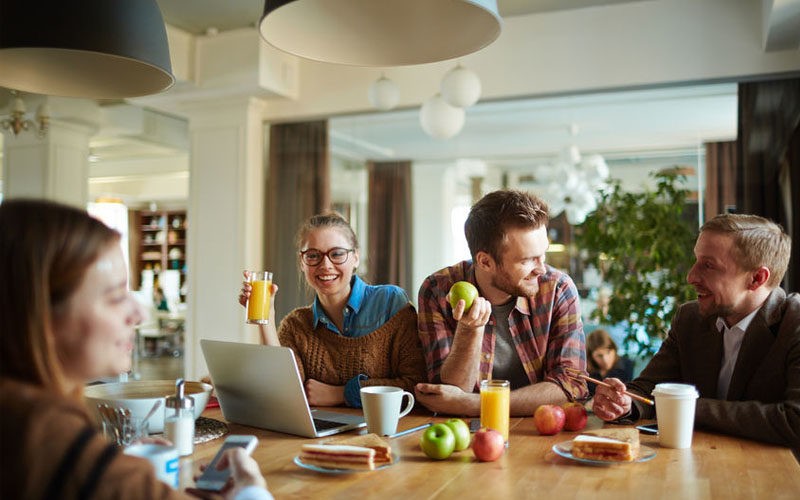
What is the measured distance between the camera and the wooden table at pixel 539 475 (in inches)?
48.7

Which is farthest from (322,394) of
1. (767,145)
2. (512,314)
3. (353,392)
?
(767,145)

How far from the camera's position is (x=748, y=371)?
5.98ft

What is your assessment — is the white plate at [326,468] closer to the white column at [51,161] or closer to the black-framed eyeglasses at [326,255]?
the black-framed eyeglasses at [326,255]

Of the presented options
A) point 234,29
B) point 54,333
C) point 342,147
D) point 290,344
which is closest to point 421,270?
point 342,147

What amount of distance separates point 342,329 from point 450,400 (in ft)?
2.02

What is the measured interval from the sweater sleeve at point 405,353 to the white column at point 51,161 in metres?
5.15

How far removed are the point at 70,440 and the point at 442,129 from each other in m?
3.64

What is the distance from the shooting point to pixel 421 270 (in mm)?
5465

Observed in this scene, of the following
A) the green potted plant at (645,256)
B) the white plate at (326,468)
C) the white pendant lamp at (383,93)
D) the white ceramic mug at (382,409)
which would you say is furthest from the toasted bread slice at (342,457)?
the green potted plant at (645,256)

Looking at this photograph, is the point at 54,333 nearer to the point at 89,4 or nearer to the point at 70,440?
the point at 70,440

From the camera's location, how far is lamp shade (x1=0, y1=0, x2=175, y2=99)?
5.11 ft

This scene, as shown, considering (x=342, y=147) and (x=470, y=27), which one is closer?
(x=470, y=27)

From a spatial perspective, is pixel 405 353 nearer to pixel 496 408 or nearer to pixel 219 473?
pixel 496 408

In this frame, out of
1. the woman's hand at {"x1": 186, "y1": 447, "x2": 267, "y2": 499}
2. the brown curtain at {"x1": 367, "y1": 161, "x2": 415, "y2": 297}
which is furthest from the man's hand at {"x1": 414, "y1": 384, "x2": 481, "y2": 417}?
the brown curtain at {"x1": 367, "y1": 161, "x2": 415, "y2": 297}
